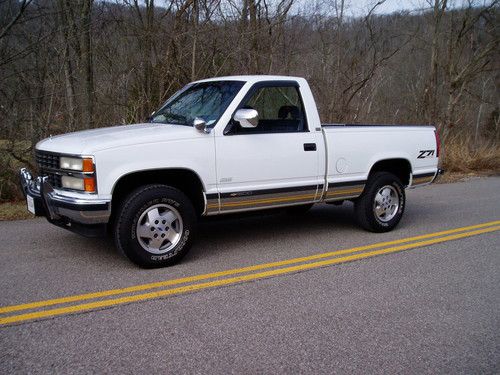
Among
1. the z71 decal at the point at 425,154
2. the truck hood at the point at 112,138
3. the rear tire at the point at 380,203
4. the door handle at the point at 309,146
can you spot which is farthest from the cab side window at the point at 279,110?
the z71 decal at the point at 425,154

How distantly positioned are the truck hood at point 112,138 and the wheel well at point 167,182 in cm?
34

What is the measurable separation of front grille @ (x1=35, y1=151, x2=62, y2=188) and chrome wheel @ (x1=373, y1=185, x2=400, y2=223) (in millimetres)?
4057

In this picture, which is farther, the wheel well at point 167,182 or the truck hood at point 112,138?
the wheel well at point 167,182

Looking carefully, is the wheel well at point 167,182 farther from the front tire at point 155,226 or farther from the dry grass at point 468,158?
the dry grass at point 468,158

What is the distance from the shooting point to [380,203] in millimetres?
6684

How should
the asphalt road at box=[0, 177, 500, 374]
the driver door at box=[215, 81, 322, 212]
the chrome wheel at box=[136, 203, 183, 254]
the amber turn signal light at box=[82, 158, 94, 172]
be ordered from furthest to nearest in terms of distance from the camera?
the driver door at box=[215, 81, 322, 212] → the chrome wheel at box=[136, 203, 183, 254] → the amber turn signal light at box=[82, 158, 94, 172] → the asphalt road at box=[0, 177, 500, 374]

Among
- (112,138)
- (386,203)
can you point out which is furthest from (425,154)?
(112,138)

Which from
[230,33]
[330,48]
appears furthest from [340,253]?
[330,48]

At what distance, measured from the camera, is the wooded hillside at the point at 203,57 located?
931 centimetres

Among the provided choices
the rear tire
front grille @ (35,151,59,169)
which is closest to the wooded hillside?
front grille @ (35,151,59,169)

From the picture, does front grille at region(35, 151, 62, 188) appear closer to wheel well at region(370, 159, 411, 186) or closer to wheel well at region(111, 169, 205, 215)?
wheel well at region(111, 169, 205, 215)

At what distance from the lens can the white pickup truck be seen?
15.3 feet

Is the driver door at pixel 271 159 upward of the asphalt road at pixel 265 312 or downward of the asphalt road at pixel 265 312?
upward

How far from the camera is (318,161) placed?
5.91 metres
